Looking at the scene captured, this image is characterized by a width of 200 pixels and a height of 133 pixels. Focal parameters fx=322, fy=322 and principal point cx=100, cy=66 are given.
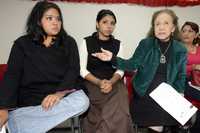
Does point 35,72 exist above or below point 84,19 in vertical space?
below

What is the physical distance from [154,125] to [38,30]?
3.76 feet

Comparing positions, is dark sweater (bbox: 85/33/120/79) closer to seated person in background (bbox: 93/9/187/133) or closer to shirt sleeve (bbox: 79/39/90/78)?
shirt sleeve (bbox: 79/39/90/78)

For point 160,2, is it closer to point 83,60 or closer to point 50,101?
point 83,60

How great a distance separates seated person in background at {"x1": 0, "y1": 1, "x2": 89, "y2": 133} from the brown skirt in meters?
0.22

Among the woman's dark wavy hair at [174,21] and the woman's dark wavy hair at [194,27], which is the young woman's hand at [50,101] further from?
Answer: the woman's dark wavy hair at [194,27]

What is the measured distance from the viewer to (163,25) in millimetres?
2537

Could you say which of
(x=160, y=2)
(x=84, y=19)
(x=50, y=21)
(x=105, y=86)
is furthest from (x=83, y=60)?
(x=160, y=2)

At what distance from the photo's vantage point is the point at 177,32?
271cm

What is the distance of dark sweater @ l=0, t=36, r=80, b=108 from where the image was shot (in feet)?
7.66

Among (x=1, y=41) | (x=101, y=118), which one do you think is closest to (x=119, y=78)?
(x=101, y=118)

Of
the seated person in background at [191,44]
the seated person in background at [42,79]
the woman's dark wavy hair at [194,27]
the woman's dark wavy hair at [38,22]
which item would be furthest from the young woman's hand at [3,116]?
the woman's dark wavy hair at [194,27]

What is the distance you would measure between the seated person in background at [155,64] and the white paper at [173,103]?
0.05 metres

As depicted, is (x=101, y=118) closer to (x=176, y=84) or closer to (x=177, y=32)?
(x=176, y=84)

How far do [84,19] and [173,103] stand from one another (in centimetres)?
133
